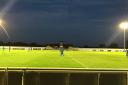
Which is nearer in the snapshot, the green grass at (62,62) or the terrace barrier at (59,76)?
the terrace barrier at (59,76)

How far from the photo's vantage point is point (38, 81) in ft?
66.8

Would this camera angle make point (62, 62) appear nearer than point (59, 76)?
No

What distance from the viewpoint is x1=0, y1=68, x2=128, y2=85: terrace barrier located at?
66.0 ft

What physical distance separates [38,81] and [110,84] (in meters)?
3.54

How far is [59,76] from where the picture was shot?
20.4 m

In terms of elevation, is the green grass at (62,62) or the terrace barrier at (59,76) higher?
the green grass at (62,62)

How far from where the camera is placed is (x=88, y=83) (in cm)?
2066

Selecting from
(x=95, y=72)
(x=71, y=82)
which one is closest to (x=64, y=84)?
(x=71, y=82)

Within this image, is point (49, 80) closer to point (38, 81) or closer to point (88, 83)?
point (38, 81)

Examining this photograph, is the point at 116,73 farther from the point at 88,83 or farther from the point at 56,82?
the point at 56,82

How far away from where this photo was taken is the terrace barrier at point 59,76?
20.1 meters

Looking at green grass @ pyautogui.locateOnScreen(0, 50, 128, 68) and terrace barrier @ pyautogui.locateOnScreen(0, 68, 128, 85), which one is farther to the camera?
green grass @ pyautogui.locateOnScreen(0, 50, 128, 68)

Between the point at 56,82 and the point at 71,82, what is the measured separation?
72cm

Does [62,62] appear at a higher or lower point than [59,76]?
higher
